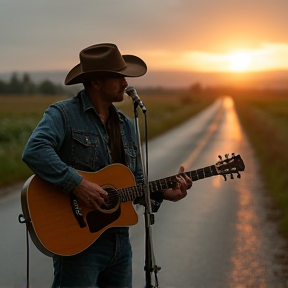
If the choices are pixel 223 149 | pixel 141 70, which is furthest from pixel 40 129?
pixel 223 149

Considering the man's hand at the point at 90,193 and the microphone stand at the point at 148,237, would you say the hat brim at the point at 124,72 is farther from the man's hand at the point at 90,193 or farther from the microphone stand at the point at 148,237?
the man's hand at the point at 90,193

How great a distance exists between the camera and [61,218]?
260cm

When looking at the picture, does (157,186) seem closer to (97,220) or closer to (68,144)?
(97,220)

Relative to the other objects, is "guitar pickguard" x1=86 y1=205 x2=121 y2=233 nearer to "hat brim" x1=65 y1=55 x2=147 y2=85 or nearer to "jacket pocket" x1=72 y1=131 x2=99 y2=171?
"jacket pocket" x1=72 y1=131 x2=99 y2=171

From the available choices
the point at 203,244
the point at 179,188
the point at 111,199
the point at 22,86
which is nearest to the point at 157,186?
the point at 179,188

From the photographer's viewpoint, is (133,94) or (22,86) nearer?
(133,94)

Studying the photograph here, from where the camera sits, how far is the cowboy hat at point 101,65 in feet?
8.54

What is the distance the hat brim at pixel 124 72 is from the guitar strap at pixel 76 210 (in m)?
0.54

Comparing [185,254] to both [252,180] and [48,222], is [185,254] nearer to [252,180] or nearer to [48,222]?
[48,222]

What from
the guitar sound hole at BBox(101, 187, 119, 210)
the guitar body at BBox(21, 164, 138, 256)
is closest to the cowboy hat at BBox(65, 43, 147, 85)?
the guitar body at BBox(21, 164, 138, 256)

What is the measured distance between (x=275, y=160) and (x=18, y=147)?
6.00 metres

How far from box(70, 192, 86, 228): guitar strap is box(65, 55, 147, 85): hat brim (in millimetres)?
539

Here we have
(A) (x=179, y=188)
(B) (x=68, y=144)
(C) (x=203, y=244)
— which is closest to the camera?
(B) (x=68, y=144)

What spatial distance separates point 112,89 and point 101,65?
12 cm
